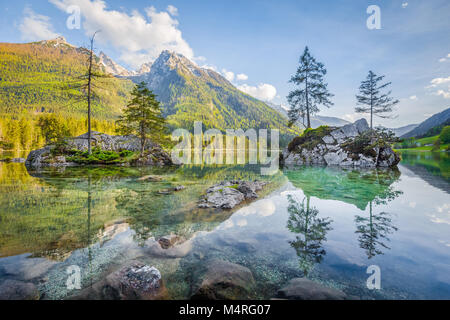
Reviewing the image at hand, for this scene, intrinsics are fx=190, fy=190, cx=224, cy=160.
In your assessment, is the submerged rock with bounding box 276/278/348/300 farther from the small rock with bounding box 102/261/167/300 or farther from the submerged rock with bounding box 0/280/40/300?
the submerged rock with bounding box 0/280/40/300

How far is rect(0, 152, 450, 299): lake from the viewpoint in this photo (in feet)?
13.3

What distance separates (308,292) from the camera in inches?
135

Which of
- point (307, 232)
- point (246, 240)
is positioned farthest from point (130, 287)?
point (307, 232)

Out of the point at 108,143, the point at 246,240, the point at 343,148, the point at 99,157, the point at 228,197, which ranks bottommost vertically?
the point at 246,240

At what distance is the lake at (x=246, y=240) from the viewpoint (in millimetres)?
4051

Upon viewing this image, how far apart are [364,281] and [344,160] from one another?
32157mm

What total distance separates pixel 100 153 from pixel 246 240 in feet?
103

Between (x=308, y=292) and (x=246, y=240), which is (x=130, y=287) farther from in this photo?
(x=246, y=240)

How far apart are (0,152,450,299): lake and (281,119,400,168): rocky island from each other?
21928mm

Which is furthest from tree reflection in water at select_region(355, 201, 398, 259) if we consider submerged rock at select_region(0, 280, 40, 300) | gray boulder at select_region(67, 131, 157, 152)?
gray boulder at select_region(67, 131, 157, 152)

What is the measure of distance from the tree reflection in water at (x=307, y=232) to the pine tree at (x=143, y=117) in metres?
27.7

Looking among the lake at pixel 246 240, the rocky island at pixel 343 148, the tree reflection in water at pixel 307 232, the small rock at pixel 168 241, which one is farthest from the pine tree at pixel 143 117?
the small rock at pixel 168 241

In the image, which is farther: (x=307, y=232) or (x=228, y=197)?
(x=228, y=197)

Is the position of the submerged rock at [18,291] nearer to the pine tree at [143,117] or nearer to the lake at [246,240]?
the lake at [246,240]
